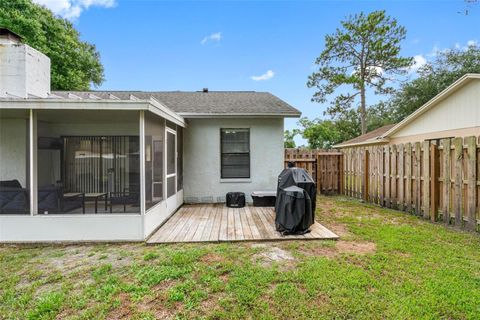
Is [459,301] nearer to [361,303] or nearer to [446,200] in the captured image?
[361,303]

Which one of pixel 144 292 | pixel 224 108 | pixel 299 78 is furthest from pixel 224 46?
pixel 144 292

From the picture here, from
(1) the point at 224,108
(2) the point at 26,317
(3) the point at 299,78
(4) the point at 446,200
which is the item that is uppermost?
(3) the point at 299,78

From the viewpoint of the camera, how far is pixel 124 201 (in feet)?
16.4

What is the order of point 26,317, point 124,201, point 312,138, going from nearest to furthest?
1. point 26,317
2. point 124,201
3. point 312,138

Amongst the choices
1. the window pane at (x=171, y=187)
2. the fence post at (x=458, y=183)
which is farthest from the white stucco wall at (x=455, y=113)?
the window pane at (x=171, y=187)

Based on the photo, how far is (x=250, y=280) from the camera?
10.1 ft

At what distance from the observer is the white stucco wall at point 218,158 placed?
804 cm

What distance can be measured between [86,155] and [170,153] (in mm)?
1905

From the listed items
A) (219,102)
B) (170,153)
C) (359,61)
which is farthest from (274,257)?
(359,61)

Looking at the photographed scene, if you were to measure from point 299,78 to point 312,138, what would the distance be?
26.9 ft

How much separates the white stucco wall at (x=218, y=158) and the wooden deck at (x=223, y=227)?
0.96 m

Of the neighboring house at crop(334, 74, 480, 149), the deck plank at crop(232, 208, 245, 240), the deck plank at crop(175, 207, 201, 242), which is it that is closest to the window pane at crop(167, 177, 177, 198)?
the deck plank at crop(175, 207, 201, 242)

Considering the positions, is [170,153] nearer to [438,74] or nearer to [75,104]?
[75,104]

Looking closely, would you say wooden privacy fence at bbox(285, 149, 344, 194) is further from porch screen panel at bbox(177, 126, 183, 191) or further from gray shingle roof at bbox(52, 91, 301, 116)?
porch screen panel at bbox(177, 126, 183, 191)
